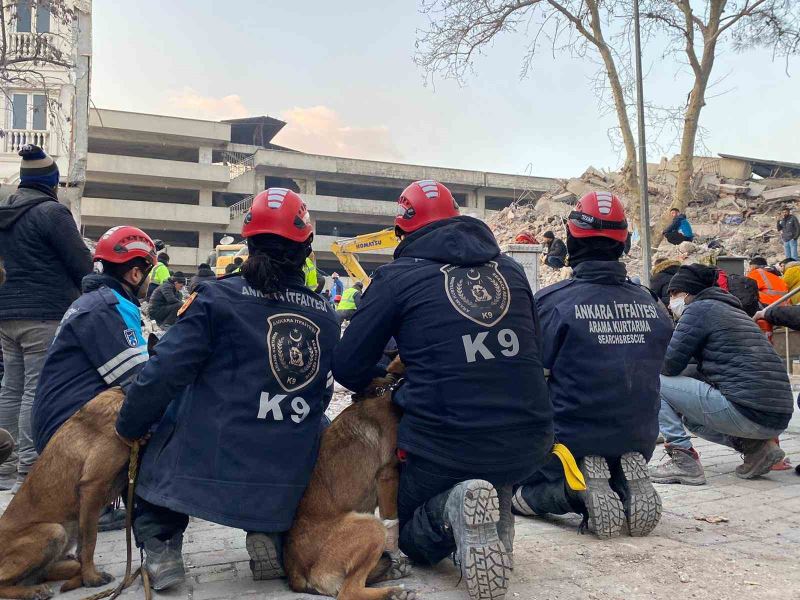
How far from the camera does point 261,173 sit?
50.4 m

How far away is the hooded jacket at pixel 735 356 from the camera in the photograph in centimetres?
521

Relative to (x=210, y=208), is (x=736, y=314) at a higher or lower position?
lower

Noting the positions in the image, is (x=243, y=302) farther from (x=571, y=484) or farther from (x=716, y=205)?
(x=716, y=205)

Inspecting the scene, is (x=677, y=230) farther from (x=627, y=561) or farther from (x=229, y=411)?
(x=229, y=411)

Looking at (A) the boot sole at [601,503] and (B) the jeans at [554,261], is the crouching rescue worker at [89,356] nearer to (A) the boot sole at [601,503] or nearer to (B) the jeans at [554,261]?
(A) the boot sole at [601,503]

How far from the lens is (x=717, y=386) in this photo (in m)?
5.43

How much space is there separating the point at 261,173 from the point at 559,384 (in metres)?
48.3

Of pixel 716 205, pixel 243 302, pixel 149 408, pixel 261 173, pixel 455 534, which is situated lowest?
Result: pixel 455 534

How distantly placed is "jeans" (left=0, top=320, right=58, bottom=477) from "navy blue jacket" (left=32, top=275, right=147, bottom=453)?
4.05ft

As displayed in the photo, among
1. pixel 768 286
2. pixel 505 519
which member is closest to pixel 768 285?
pixel 768 286

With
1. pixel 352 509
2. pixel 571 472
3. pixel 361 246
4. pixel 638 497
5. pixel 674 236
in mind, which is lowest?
pixel 638 497

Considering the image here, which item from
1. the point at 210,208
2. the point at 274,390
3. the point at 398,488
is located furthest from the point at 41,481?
the point at 210,208

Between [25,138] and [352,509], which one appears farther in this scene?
[25,138]

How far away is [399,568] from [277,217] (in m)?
1.79
